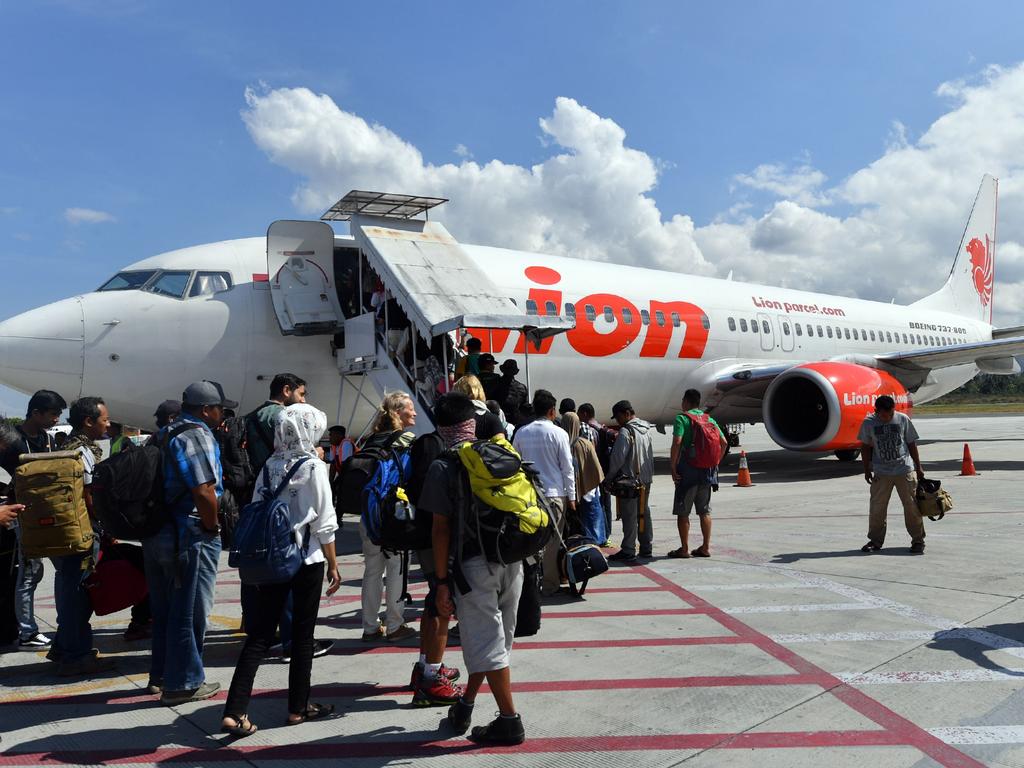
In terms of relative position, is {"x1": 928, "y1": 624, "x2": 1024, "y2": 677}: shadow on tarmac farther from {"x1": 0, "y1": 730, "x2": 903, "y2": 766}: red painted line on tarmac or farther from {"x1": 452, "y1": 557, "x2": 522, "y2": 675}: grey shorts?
{"x1": 452, "y1": 557, "x2": 522, "y2": 675}: grey shorts

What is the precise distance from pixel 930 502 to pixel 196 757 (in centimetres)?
665

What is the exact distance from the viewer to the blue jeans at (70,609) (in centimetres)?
471

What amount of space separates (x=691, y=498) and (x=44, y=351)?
7.52m

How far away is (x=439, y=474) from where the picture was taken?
348cm

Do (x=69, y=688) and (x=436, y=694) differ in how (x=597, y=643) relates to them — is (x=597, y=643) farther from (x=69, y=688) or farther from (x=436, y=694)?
(x=69, y=688)

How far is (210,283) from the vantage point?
10336 millimetres

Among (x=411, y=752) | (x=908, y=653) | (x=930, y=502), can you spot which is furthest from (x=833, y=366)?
(x=411, y=752)

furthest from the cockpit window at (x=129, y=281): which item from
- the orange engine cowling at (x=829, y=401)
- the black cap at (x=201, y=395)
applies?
the orange engine cowling at (x=829, y=401)

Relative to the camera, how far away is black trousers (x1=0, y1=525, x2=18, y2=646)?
17.3 feet

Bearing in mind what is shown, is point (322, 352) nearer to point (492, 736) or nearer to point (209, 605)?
point (209, 605)

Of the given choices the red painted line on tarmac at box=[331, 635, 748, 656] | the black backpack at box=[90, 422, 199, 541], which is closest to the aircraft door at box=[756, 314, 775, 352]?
the red painted line on tarmac at box=[331, 635, 748, 656]

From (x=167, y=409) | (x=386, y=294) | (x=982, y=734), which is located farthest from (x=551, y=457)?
(x=386, y=294)

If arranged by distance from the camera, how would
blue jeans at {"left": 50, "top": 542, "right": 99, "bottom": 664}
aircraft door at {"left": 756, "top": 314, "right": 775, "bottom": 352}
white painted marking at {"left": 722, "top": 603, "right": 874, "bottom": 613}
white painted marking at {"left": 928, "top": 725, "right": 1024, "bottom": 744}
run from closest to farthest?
white painted marking at {"left": 928, "top": 725, "right": 1024, "bottom": 744} < blue jeans at {"left": 50, "top": 542, "right": 99, "bottom": 664} < white painted marking at {"left": 722, "top": 603, "right": 874, "bottom": 613} < aircraft door at {"left": 756, "top": 314, "right": 775, "bottom": 352}

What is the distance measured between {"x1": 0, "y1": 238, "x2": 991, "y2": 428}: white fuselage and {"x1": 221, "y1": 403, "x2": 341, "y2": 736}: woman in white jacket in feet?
21.9
